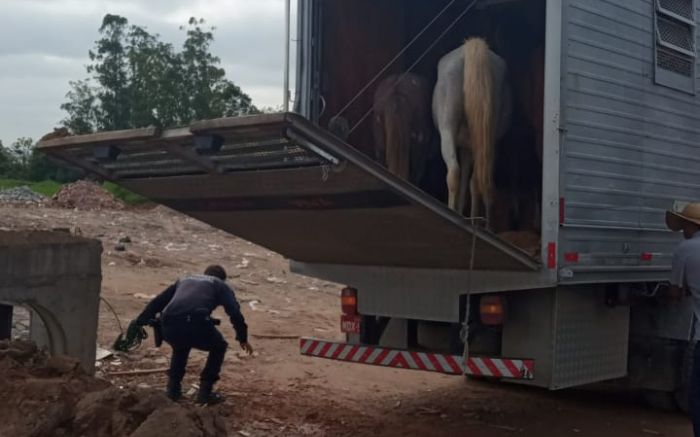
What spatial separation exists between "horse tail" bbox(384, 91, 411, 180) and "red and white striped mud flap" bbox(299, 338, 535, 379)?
1344 millimetres

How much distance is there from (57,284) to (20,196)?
23.5 meters

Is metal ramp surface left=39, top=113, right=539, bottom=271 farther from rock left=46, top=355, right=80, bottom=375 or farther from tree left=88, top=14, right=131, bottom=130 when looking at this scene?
tree left=88, top=14, right=131, bottom=130

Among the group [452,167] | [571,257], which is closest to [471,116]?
[452,167]

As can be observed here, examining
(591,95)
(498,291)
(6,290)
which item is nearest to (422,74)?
(591,95)

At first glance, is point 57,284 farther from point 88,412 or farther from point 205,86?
point 205,86

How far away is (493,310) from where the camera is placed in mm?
5801

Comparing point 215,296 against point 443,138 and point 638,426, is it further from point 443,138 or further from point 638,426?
point 638,426

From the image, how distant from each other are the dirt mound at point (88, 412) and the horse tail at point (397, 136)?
9.36 ft

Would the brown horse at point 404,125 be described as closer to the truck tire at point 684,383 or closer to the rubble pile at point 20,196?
the truck tire at point 684,383

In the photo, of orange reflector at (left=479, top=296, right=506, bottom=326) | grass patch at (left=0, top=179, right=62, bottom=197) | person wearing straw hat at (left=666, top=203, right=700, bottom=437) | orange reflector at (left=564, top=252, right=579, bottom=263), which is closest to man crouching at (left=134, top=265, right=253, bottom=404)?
orange reflector at (left=479, top=296, right=506, bottom=326)

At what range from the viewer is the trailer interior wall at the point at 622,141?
18.9 feet

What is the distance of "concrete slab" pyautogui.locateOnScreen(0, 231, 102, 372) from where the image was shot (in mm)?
5840

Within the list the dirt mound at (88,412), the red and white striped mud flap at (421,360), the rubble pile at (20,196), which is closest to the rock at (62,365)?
the dirt mound at (88,412)

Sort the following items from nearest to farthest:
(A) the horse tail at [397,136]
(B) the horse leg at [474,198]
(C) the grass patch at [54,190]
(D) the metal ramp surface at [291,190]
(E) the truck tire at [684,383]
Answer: (D) the metal ramp surface at [291,190]
(B) the horse leg at [474,198]
(A) the horse tail at [397,136]
(E) the truck tire at [684,383]
(C) the grass patch at [54,190]
